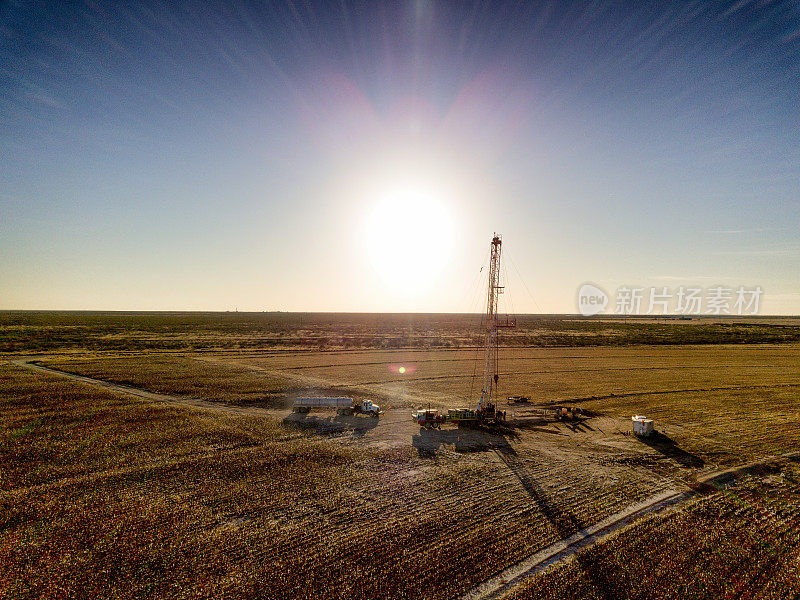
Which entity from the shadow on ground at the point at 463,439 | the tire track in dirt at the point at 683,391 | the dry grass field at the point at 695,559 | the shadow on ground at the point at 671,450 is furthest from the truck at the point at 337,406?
the dry grass field at the point at 695,559

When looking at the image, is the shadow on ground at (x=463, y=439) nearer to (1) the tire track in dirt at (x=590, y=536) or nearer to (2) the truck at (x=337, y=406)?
(2) the truck at (x=337, y=406)

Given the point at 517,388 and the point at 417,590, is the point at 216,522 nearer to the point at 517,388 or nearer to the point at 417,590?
the point at 417,590

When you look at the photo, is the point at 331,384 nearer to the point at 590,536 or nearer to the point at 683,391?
the point at 590,536

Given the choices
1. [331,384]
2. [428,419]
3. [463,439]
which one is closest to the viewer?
[463,439]

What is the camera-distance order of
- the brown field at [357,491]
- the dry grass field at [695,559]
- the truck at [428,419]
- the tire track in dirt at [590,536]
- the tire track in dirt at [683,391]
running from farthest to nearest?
the tire track in dirt at [683,391] → the truck at [428,419] → the brown field at [357,491] → the tire track in dirt at [590,536] → the dry grass field at [695,559]

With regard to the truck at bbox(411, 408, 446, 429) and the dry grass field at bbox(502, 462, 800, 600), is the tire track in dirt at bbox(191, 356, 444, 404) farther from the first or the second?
the dry grass field at bbox(502, 462, 800, 600)

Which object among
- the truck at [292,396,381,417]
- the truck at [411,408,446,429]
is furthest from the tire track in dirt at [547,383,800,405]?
the truck at [292,396,381,417]

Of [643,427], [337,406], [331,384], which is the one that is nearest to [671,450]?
[643,427]

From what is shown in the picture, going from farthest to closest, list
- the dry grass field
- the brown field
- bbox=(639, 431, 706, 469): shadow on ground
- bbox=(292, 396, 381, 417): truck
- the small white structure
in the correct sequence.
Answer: bbox=(292, 396, 381, 417): truck → the small white structure → bbox=(639, 431, 706, 469): shadow on ground → the brown field → the dry grass field
